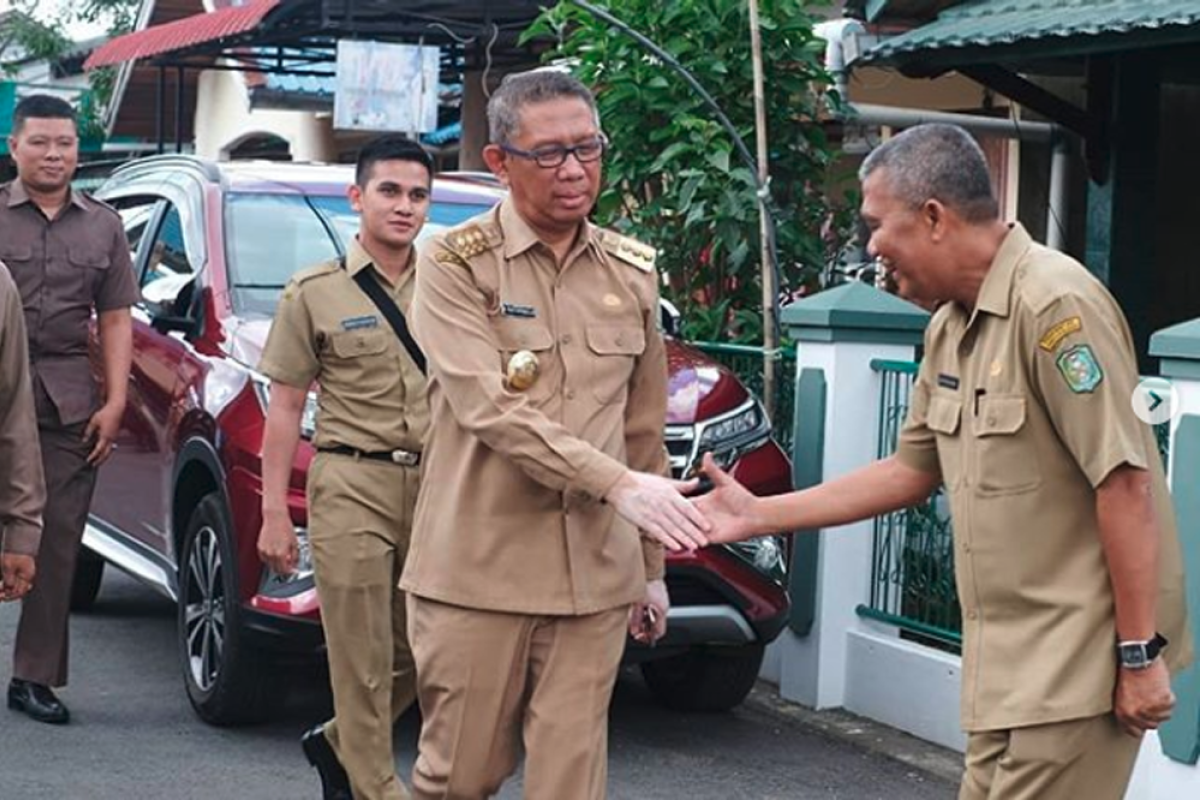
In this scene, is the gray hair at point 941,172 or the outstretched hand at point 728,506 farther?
the outstretched hand at point 728,506

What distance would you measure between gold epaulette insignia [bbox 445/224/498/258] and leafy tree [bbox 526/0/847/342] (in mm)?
4410

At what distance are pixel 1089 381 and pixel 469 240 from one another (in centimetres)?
154

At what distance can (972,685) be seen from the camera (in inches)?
158

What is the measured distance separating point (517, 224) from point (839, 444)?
335 centimetres

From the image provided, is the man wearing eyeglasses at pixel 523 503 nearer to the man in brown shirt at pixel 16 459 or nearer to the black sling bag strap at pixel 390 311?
the man in brown shirt at pixel 16 459

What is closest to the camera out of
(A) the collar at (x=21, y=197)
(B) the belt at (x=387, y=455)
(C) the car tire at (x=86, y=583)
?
(B) the belt at (x=387, y=455)

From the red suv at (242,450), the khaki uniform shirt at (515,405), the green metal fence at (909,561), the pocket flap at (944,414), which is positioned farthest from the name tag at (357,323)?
the pocket flap at (944,414)

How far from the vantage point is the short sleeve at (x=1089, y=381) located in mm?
3764

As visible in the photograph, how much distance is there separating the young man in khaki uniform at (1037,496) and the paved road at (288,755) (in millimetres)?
2993

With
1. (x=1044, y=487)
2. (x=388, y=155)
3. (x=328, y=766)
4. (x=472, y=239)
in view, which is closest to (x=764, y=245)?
(x=388, y=155)

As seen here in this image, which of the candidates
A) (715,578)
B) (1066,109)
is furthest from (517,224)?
(1066,109)

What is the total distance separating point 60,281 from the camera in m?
7.61

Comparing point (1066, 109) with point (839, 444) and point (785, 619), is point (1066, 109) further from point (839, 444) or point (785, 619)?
point (785, 619)

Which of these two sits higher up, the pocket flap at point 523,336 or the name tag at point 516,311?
the name tag at point 516,311
